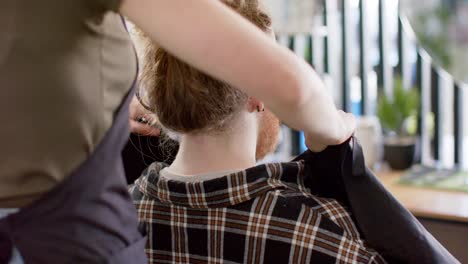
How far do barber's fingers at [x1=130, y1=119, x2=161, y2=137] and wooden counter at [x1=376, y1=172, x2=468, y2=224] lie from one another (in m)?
0.96

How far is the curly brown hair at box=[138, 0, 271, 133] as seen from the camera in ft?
3.41

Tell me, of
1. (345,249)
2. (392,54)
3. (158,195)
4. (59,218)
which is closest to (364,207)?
(345,249)

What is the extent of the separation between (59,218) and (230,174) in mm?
412

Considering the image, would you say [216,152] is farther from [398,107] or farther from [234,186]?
[398,107]

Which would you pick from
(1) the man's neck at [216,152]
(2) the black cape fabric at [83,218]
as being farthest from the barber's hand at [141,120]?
(2) the black cape fabric at [83,218]

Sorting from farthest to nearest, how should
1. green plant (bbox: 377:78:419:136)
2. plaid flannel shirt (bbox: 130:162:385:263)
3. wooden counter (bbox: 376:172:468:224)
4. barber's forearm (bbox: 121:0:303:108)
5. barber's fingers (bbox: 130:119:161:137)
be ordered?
green plant (bbox: 377:78:419:136)
wooden counter (bbox: 376:172:468:224)
barber's fingers (bbox: 130:119:161:137)
plaid flannel shirt (bbox: 130:162:385:263)
barber's forearm (bbox: 121:0:303:108)

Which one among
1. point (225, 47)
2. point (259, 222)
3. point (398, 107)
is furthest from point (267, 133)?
point (398, 107)

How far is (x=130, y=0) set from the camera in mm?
666

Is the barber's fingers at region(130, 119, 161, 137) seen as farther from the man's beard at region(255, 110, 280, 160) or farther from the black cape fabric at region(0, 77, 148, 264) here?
the black cape fabric at region(0, 77, 148, 264)

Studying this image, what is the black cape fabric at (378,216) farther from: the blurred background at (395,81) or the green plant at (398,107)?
the green plant at (398,107)

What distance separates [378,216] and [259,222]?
20 centimetres

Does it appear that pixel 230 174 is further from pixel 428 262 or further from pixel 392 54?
pixel 392 54

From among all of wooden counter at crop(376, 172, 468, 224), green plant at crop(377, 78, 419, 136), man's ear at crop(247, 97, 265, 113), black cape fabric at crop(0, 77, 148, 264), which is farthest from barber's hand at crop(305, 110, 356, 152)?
green plant at crop(377, 78, 419, 136)

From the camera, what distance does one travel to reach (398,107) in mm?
2383
